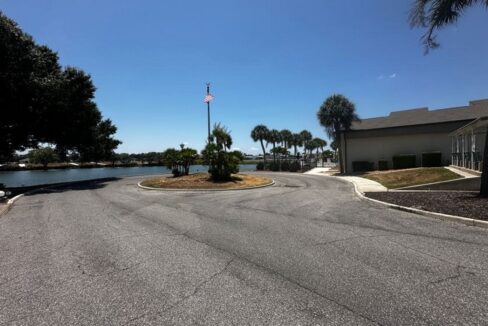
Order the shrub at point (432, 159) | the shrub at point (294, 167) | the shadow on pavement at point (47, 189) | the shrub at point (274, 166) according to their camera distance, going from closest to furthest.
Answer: the shadow on pavement at point (47, 189) → the shrub at point (432, 159) → the shrub at point (294, 167) → the shrub at point (274, 166)

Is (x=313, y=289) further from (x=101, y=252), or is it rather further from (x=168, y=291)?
(x=101, y=252)

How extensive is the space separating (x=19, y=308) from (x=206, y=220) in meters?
6.04

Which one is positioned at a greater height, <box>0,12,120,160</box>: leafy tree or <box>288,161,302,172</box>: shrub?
<box>0,12,120,160</box>: leafy tree

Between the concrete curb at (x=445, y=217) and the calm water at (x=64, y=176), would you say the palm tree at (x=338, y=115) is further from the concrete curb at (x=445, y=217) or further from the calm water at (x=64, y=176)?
the concrete curb at (x=445, y=217)

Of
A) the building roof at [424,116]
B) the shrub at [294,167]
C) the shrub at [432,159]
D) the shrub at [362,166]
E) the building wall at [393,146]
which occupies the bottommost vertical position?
the shrub at [294,167]

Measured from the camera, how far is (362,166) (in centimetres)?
3488

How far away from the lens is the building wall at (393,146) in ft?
102

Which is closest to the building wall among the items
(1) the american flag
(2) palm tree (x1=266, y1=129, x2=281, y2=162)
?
(1) the american flag

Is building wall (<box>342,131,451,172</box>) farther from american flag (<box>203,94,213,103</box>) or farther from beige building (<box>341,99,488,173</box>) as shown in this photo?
american flag (<box>203,94,213,103</box>)

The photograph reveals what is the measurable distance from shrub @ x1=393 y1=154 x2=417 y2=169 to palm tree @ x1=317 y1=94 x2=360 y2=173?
6187 mm

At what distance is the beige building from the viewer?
101 feet

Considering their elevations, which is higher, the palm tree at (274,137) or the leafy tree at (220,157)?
the palm tree at (274,137)

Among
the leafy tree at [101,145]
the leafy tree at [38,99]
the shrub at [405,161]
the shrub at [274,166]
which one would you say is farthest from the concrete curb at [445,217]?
the shrub at [274,166]

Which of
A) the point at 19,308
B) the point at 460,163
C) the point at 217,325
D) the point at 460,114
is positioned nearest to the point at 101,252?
the point at 19,308
